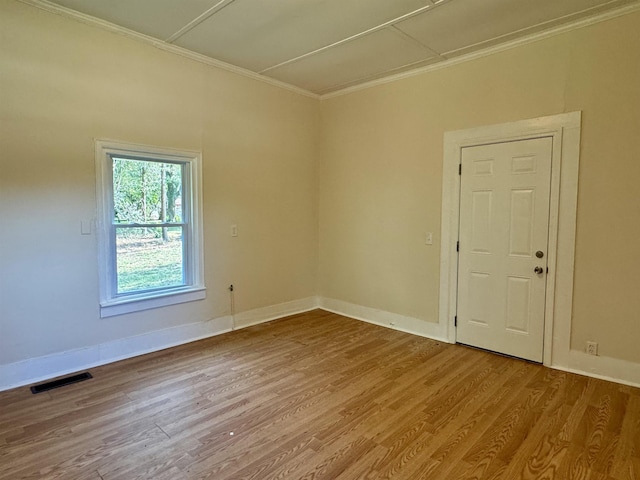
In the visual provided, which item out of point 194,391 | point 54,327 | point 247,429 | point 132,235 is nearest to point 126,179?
point 132,235

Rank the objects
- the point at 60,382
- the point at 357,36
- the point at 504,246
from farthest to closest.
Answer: the point at 504,246, the point at 357,36, the point at 60,382

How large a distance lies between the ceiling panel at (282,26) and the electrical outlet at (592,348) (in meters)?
3.14

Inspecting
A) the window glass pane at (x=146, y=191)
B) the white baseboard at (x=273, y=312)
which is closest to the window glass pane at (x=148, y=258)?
the window glass pane at (x=146, y=191)

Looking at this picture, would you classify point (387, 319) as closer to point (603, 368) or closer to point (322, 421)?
point (603, 368)

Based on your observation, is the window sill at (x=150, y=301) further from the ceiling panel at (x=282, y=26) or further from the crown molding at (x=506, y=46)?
the crown molding at (x=506, y=46)

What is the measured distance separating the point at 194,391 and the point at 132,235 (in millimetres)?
1652

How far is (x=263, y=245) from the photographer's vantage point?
4.62 meters

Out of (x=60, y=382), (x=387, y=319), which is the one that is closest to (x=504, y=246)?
(x=387, y=319)

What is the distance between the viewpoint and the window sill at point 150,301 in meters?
3.39

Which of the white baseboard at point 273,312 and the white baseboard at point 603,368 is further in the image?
the white baseboard at point 273,312

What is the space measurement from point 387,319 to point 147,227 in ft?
9.67

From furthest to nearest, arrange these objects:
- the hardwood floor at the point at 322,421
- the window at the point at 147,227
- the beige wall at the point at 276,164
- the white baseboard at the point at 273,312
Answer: the white baseboard at the point at 273,312
the window at the point at 147,227
the beige wall at the point at 276,164
the hardwood floor at the point at 322,421

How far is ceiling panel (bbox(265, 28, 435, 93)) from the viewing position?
3498 millimetres

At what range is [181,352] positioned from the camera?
365 cm
